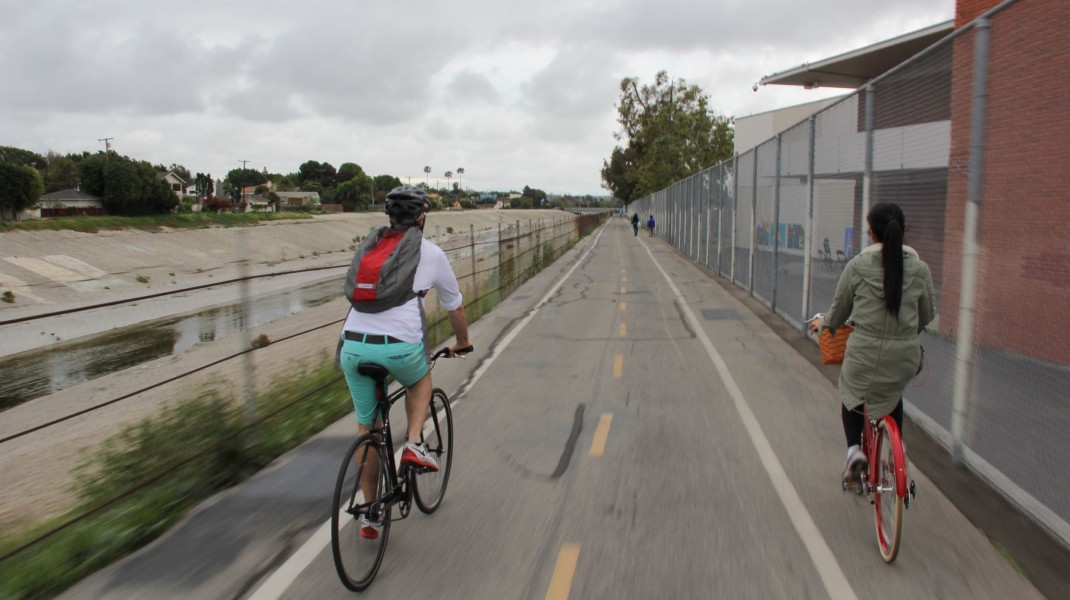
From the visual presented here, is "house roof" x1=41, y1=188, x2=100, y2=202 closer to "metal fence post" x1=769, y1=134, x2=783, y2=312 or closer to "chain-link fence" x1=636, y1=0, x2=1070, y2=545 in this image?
"metal fence post" x1=769, y1=134, x2=783, y2=312

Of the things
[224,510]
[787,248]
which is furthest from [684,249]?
[224,510]

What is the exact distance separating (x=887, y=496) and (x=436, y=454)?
8.75ft

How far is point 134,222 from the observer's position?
60688 mm

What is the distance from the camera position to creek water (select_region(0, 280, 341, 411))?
10.1 m

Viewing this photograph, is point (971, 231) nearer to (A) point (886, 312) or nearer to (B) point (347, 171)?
(A) point (886, 312)

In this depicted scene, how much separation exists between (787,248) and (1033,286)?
25.8 ft

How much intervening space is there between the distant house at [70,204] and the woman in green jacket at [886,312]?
79096mm

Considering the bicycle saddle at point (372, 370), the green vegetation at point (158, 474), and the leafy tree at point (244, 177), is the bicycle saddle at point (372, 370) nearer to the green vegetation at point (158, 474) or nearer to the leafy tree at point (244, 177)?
the green vegetation at point (158, 474)

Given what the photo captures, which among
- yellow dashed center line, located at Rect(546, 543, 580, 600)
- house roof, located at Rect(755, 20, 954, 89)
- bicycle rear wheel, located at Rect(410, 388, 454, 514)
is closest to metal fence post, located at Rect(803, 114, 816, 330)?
bicycle rear wheel, located at Rect(410, 388, 454, 514)

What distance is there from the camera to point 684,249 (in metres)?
33.3

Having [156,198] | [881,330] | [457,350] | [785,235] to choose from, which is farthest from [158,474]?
[156,198]

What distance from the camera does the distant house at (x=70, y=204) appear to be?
70938 millimetres

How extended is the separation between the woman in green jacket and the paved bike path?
0.90 metres

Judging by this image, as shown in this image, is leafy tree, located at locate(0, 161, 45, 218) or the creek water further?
leafy tree, located at locate(0, 161, 45, 218)
